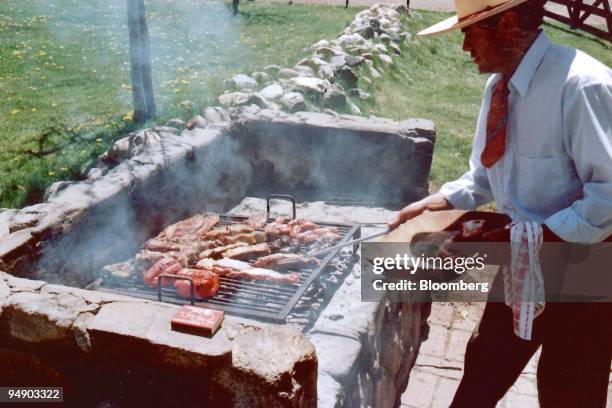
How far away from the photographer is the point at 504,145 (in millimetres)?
2680

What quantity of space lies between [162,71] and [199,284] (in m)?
7.79

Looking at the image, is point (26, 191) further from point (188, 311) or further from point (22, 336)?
point (188, 311)

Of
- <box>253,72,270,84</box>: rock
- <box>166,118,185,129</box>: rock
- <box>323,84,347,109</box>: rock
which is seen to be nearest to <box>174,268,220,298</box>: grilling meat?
<box>166,118,185,129</box>: rock

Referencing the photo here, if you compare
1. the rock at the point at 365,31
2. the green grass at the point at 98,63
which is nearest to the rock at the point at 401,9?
the green grass at the point at 98,63

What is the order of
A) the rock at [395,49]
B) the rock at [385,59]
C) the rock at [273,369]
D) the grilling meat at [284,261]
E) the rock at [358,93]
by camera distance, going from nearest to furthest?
1. the rock at [273,369]
2. the grilling meat at [284,261]
3. the rock at [358,93]
4. the rock at [385,59]
5. the rock at [395,49]

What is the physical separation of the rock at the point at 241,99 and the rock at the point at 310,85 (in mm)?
811

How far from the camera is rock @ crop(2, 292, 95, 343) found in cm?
254

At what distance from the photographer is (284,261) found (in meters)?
3.94

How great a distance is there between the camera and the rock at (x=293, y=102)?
22.3 feet

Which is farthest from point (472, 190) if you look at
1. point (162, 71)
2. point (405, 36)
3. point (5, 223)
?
point (405, 36)

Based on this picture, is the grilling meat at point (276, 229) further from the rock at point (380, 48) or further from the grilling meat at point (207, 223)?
the rock at point (380, 48)

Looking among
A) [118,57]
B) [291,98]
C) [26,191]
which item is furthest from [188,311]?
[118,57]

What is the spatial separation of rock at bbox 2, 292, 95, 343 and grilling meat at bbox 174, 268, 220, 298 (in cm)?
90

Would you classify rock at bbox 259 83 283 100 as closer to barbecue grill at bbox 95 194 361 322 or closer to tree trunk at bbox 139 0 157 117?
tree trunk at bbox 139 0 157 117
